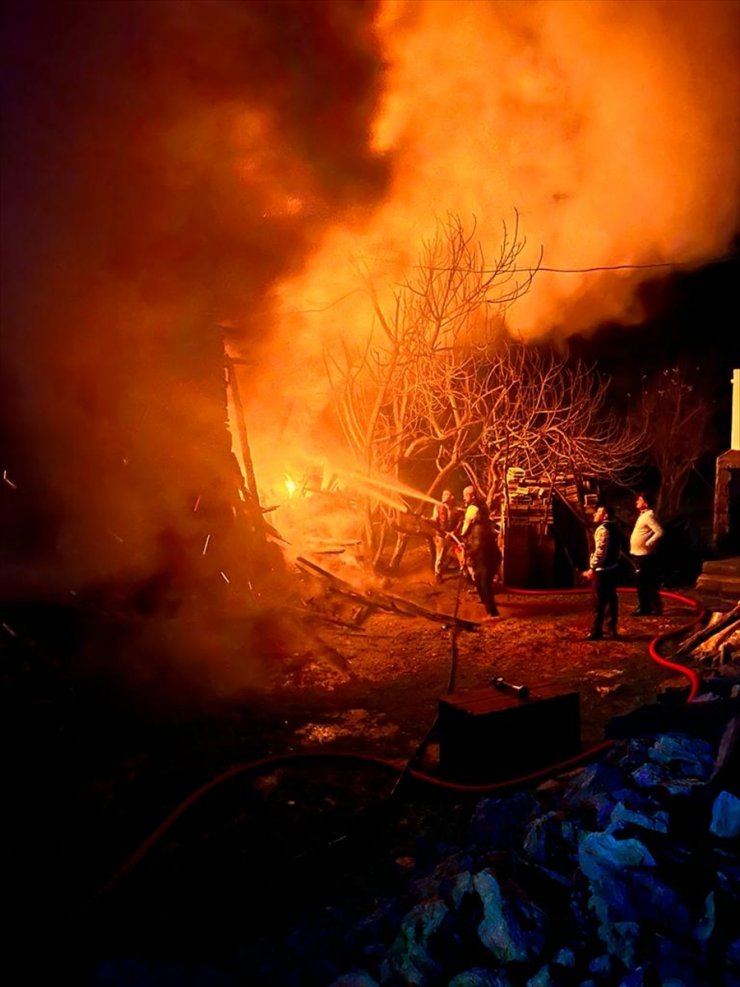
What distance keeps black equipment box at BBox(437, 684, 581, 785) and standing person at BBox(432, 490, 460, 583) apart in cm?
779

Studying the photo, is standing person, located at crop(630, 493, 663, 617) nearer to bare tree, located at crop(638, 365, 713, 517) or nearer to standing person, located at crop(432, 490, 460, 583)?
standing person, located at crop(432, 490, 460, 583)

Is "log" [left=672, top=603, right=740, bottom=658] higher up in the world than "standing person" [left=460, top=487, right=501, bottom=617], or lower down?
→ lower down

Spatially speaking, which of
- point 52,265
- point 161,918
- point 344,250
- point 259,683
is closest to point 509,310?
point 344,250

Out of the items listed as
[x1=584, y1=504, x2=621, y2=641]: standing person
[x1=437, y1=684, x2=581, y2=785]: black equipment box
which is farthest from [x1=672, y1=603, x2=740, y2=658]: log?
[x1=437, y1=684, x2=581, y2=785]: black equipment box

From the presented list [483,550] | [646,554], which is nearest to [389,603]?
[483,550]

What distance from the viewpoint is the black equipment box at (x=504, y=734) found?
5043 millimetres

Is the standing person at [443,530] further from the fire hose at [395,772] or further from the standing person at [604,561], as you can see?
the fire hose at [395,772]

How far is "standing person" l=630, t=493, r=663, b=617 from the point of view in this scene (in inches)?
371

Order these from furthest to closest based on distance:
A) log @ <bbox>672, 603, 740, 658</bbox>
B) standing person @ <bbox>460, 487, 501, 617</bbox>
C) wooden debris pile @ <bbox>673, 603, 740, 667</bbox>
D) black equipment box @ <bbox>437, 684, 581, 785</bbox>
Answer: standing person @ <bbox>460, 487, 501, 617</bbox>, log @ <bbox>672, 603, 740, 658</bbox>, wooden debris pile @ <bbox>673, 603, 740, 667</bbox>, black equipment box @ <bbox>437, 684, 581, 785</bbox>

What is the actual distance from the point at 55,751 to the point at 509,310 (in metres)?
13.2

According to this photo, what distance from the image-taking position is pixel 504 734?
201 inches

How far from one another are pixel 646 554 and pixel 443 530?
14.6ft

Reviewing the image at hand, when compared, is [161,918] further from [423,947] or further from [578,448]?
[578,448]

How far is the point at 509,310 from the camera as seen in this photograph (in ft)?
51.0
